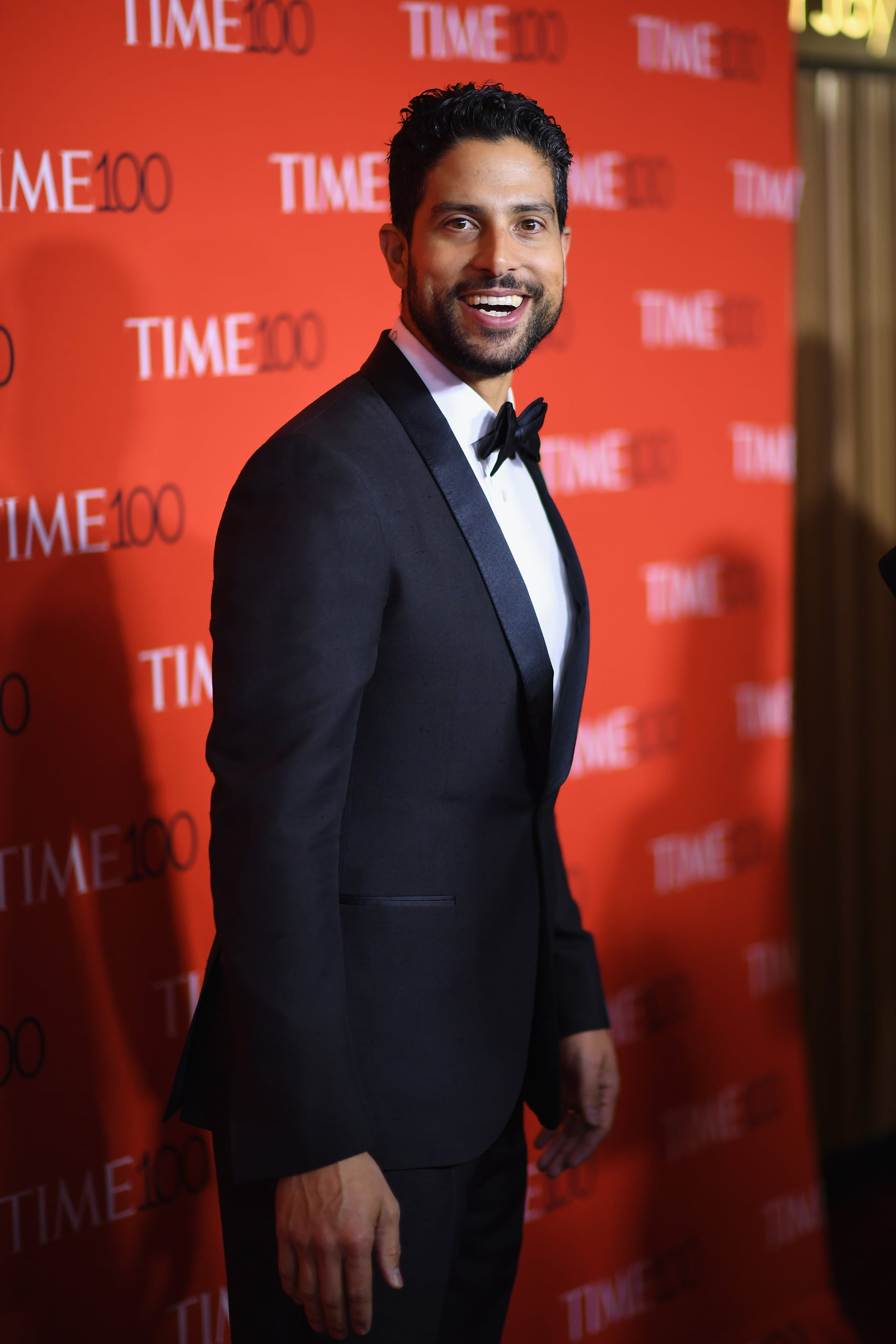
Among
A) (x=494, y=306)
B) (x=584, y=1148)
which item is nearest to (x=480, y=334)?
(x=494, y=306)

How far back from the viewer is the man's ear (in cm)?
124

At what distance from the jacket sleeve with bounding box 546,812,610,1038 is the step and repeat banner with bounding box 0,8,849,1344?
1.78 ft

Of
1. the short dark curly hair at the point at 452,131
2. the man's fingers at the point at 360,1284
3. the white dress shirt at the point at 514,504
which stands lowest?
the man's fingers at the point at 360,1284

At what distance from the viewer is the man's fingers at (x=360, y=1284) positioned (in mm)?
1012

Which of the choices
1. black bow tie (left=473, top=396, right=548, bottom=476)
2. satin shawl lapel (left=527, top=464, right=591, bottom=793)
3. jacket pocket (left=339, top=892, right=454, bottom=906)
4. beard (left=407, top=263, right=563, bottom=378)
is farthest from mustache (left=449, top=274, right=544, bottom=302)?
jacket pocket (left=339, top=892, right=454, bottom=906)

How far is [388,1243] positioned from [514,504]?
72 cm

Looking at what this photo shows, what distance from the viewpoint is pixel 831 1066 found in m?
2.86

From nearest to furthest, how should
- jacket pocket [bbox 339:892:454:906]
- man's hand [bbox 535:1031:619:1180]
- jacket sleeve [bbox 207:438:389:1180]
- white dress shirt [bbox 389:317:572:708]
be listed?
jacket sleeve [bbox 207:438:389:1180] < jacket pocket [bbox 339:892:454:906] < white dress shirt [bbox 389:317:572:708] < man's hand [bbox 535:1031:619:1180]

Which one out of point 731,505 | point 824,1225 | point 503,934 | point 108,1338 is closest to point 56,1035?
point 108,1338

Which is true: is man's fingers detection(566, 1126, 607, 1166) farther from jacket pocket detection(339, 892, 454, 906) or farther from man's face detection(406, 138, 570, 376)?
man's face detection(406, 138, 570, 376)

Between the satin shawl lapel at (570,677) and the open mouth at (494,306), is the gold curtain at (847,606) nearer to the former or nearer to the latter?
the satin shawl lapel at (570,677)

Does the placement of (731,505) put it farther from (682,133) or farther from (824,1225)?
(824,1225)

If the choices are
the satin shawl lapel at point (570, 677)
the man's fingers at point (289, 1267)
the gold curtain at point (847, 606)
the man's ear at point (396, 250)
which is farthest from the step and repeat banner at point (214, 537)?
the man's fingers at point (289, 1267)

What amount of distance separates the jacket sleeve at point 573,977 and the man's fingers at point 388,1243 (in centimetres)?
46
